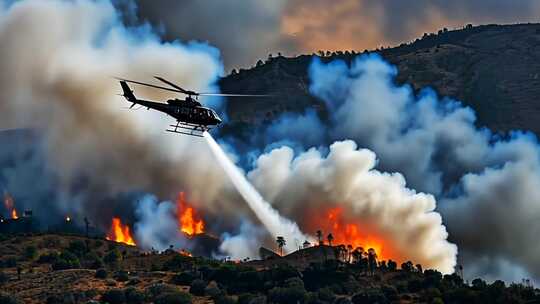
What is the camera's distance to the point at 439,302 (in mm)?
174500

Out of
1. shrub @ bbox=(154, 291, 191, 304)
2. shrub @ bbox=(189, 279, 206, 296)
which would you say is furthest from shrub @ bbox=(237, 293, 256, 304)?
shrub @ bbox=(189, 279, 206, 296)

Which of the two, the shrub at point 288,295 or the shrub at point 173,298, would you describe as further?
the shrub at point 288,295

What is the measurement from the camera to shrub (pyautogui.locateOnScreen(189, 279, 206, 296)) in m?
190

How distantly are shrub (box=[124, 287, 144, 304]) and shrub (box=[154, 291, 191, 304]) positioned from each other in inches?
137

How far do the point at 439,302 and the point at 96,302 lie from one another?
220 feet

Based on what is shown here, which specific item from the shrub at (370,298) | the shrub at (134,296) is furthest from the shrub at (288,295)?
the shrub at (134,296)

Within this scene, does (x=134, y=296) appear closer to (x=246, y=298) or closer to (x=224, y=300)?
(x=224, y=300)

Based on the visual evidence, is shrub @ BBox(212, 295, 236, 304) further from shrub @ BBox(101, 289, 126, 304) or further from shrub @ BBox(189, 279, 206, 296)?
shrub @ BBox(101, 289, 126, 304)

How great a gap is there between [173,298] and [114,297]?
39.8 ft

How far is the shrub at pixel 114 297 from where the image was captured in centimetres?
17875

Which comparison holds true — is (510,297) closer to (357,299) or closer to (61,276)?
(357,299)

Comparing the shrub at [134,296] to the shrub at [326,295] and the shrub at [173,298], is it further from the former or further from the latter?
the shrub at [326,295]

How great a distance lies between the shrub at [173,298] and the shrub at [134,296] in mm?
3475

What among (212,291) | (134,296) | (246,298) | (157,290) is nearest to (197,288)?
(212,291)
